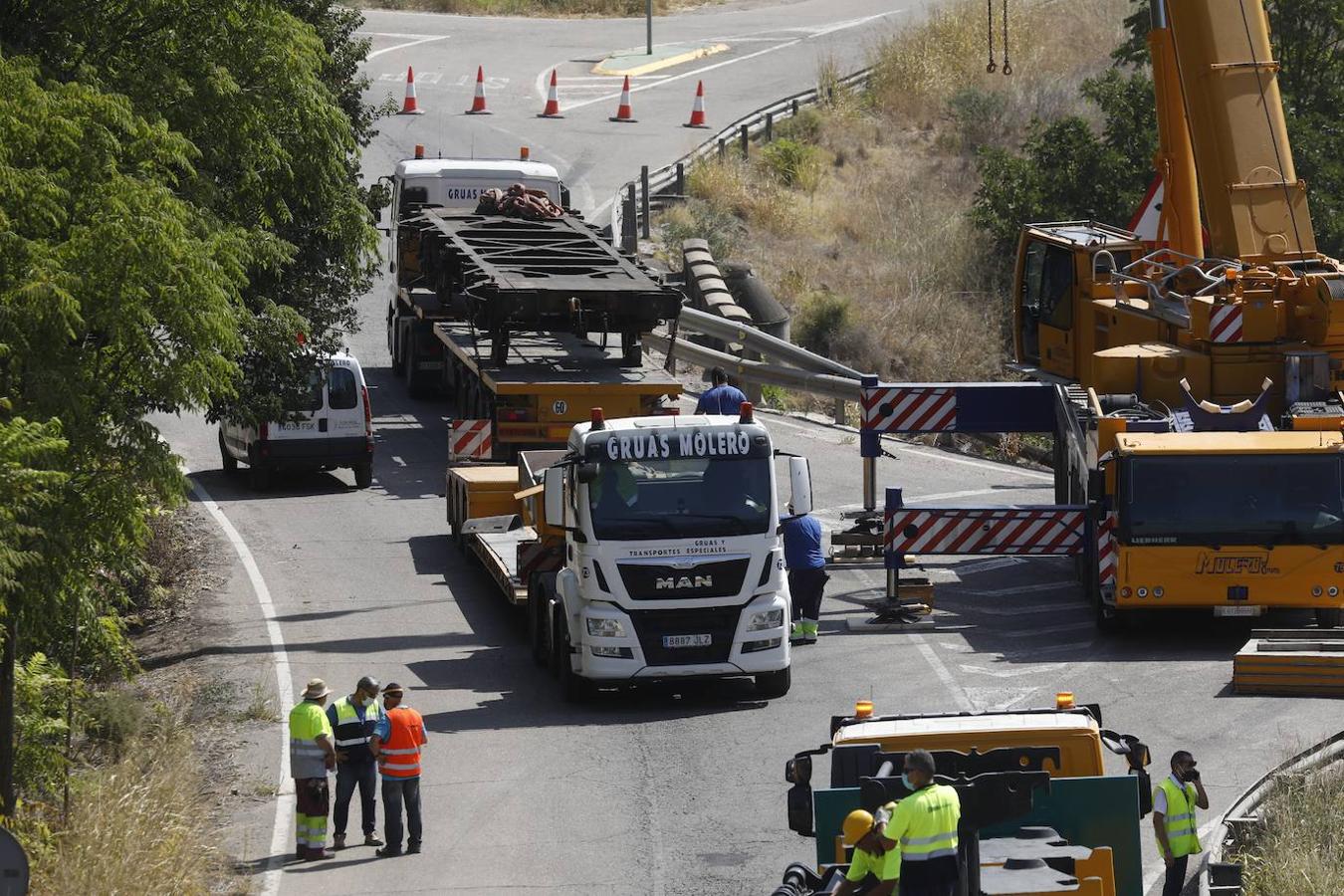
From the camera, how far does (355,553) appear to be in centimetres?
2309

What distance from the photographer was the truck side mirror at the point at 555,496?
1720 centimetres

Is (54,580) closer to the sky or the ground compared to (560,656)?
closer to the sky

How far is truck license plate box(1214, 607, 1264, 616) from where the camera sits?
18219 millimetres

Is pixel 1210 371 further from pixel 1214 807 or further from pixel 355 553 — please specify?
pixel 355 553

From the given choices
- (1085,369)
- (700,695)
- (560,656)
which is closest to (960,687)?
(700,695)

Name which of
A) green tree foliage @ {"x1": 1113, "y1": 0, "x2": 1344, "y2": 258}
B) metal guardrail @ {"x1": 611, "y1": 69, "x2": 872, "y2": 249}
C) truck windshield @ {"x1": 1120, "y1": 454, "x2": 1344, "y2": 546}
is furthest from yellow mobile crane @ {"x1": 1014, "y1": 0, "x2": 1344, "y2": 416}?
metal guardrail @ {"x1": 611, "y1": 69, "x2": 872, "y2": 249}

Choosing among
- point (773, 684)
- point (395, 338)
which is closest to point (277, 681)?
point (773, 684)

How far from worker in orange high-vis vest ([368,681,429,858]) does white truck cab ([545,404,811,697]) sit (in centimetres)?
325

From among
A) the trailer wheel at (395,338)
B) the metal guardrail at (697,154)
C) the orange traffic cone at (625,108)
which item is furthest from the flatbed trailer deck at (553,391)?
the orange traffic cone at (625,108)

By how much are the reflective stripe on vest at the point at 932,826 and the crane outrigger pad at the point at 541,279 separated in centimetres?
1481

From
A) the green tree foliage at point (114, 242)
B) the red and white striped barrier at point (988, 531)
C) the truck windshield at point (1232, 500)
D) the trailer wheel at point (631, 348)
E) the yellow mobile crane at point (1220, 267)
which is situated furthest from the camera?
the trailer wheel at point (631, 348)

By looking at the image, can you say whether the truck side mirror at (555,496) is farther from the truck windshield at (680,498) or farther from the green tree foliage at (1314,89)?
the green tree foliage at (1314,89)

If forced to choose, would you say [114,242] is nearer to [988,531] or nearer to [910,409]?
[988,531]

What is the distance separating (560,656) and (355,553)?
245 inches
